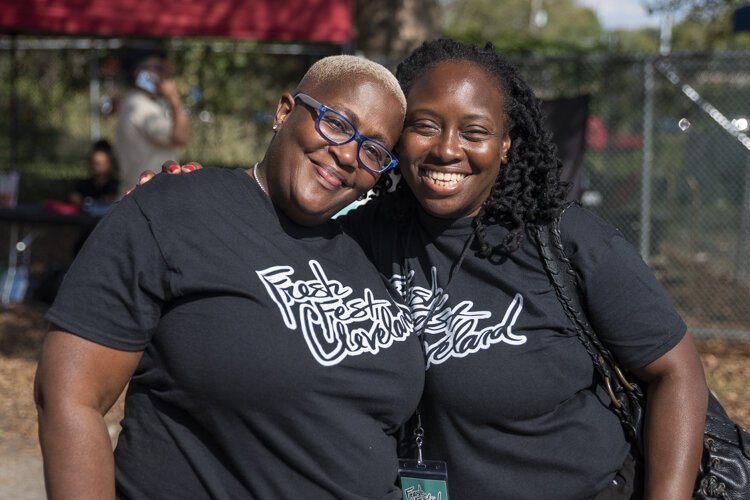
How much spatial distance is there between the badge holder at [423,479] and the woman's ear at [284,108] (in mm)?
804

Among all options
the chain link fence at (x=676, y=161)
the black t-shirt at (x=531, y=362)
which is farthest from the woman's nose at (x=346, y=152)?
the chain link fence at (x=676, y=161)

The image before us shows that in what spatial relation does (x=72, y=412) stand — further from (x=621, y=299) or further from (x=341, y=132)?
(x=621, y=299)

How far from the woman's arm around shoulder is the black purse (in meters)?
1.01

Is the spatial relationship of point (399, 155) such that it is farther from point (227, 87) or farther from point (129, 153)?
point (227, 87)

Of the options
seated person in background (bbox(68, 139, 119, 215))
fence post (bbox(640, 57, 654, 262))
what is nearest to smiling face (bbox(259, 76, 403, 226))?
fence post (bbox(640, 57, 654, 262))

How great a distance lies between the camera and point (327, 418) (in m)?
1.84

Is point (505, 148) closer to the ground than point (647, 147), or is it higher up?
higher up

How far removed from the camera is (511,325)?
2115 mm

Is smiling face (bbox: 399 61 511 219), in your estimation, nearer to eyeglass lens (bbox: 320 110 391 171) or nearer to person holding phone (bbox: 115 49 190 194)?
eyeglass lens (bbox: 320 110 391 171)

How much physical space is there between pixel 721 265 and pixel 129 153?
5362 mm

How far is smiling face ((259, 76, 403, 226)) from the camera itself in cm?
201

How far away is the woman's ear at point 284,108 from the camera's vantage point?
82.4 inches

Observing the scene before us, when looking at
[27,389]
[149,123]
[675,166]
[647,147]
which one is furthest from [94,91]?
[675,166]

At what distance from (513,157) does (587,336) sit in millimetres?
511
